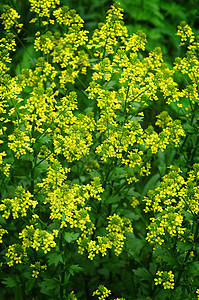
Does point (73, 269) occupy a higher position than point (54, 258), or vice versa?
point (54, 258)

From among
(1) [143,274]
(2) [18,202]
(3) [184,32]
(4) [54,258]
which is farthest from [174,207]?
(3) [184,32]

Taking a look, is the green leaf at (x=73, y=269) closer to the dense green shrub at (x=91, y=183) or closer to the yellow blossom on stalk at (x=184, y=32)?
the dense green shrub at (x=91, y=183)

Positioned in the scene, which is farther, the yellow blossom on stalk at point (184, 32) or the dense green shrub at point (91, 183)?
the yellow blossom on stalk at point (184, 32)

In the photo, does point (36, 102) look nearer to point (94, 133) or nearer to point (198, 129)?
point (94, 133)

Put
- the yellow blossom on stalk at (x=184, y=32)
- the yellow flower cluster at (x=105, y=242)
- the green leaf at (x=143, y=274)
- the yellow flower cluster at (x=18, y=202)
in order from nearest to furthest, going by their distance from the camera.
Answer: the yellow flower cluster at (x=18, y=202) → the yellow flower cluster at (x=105, y=242) → the green leaf at (x=143, y=274) → the yellow blossom on stalk at (x=184, y=32)

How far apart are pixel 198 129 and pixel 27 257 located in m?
2.20

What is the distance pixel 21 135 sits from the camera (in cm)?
356

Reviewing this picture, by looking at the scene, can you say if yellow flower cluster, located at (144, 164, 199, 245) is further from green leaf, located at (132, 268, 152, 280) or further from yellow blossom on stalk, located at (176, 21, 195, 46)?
yellow blossom on stalk, located at (176, 21, 195, 46)

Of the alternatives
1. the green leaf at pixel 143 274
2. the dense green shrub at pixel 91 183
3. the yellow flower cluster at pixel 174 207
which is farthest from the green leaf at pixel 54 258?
the green leaf at pixel 143 274

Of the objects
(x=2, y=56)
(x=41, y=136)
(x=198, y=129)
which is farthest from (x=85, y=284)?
(x=2, y=56)

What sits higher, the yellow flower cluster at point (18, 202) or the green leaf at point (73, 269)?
the yellow flower cluster at point (18, 202)

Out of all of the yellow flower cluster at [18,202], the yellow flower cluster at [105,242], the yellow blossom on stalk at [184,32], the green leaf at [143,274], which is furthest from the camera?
the yellow blossom on stalk at [184,32]

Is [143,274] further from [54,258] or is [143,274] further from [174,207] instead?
[54,258]

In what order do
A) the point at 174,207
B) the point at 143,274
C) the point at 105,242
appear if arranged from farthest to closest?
the point at 143,274, the point at 174,207, the point at 105,242
